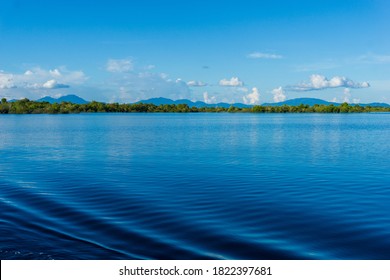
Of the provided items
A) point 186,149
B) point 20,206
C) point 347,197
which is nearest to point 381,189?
point 347,197

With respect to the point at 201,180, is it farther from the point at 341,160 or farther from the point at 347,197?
the point at 341,160

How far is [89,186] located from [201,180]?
4.99m

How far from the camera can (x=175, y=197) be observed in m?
16.4

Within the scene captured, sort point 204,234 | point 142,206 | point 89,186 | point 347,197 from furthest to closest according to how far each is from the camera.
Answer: point 89,186 → point 347,197 → point 142,206 → point 204,234

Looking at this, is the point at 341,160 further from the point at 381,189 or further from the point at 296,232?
the point at 296,232

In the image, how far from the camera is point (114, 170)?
23906 millimetres

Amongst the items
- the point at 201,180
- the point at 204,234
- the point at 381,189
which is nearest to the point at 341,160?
the point at 381,189

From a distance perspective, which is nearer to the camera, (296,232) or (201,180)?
(296,232)

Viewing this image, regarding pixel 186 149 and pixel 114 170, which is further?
pixel 186 149
